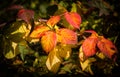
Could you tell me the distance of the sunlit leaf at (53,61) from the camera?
39.4 inches

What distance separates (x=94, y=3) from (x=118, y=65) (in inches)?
13.4

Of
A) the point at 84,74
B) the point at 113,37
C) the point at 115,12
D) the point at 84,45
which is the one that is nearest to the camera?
the point at 84,45

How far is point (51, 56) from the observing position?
1.01 metres

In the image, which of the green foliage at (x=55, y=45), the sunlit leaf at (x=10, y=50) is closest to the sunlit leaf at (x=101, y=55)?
the green foliage at (x=55, y=45)

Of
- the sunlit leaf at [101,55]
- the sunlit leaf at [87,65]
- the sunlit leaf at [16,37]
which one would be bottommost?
the sunlit leaf at [87,65]

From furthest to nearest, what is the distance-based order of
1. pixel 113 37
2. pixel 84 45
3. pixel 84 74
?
1. pixel 113 37
2. pixel 84 74
3. pixel 84 45

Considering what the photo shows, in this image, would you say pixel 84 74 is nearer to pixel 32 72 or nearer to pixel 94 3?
pixel 32 72

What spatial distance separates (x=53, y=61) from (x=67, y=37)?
14 centimetres

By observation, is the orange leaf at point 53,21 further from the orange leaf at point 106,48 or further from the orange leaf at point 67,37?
the orange leaf at point 106,48

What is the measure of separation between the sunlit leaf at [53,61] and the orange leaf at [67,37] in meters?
0.10

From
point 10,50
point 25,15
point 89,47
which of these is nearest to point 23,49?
point 10,50

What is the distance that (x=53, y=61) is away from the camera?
997 mm

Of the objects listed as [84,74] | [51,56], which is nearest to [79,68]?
[84,74]

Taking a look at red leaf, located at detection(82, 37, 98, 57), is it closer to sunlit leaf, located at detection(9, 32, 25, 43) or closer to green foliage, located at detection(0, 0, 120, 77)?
green foliage, located at detection(0, 0, 120, 77)
